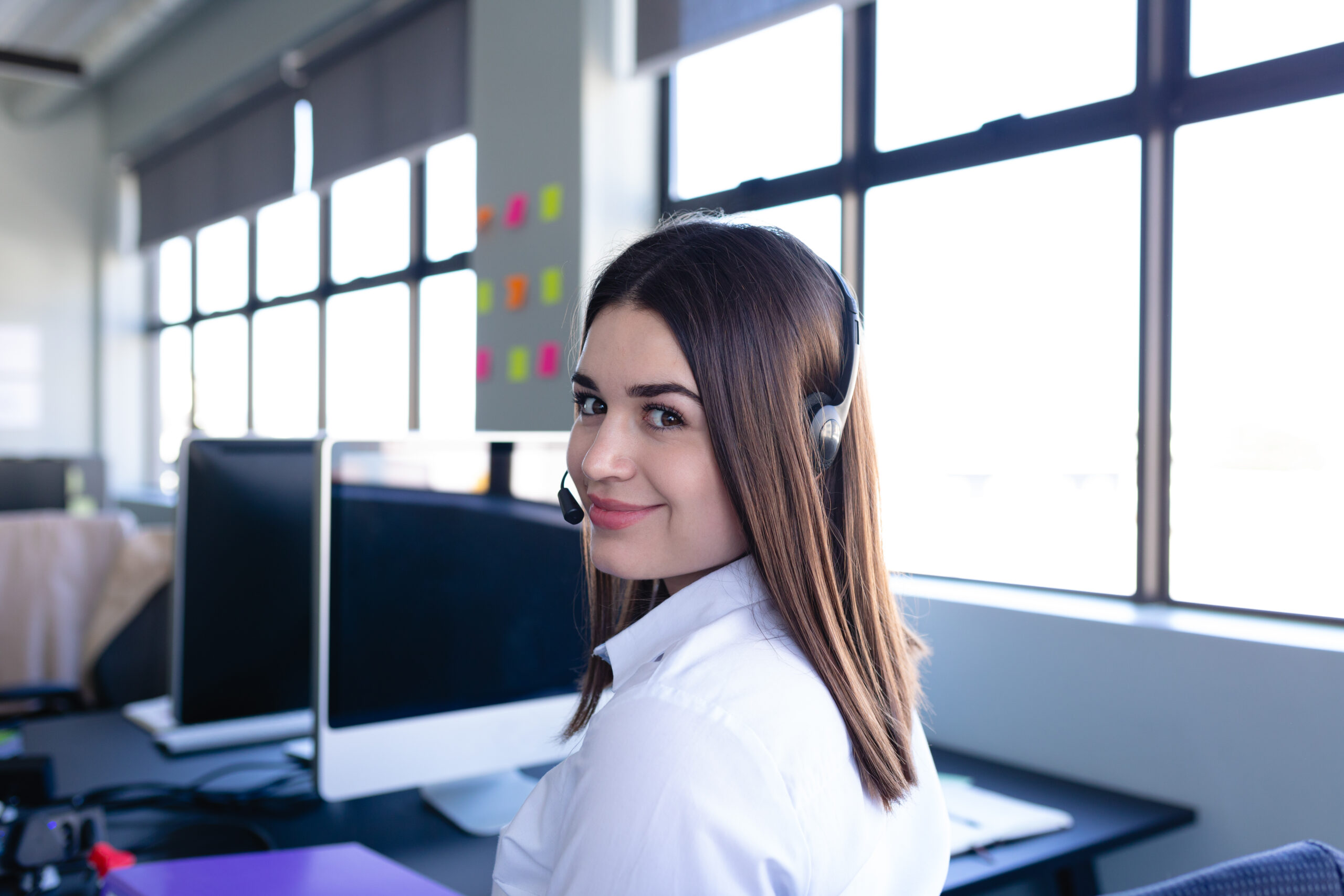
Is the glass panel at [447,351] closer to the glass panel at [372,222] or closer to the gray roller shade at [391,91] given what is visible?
the glass panel at [372,222]

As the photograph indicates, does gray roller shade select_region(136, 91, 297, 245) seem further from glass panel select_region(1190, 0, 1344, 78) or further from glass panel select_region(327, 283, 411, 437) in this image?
glass panel select_region(1190, 0, 1344, 78)

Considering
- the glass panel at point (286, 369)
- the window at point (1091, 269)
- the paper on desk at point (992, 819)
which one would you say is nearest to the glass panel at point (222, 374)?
the glass panel at point (286, 369)

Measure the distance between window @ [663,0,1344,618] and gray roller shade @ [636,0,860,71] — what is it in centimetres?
11

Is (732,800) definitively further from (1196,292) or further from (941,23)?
(941,23)

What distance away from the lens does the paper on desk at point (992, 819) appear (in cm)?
130

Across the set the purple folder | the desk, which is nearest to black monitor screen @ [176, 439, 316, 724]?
the desk

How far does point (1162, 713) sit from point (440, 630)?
108cm

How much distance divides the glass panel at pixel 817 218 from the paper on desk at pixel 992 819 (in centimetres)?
126

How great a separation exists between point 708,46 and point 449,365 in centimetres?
174

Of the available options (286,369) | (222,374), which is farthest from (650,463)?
(222,374)

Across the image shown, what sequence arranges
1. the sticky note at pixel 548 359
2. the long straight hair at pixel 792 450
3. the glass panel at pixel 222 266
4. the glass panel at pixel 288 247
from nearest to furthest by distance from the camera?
the long straight hair at pixel 792 450 < the sticky note at pixel 548 359 < the glass panel at pixel 288 247 < the glass panel at pixel 222 266

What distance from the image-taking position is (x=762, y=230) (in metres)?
0.80

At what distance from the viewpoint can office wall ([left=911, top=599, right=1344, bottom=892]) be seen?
1.36 metres

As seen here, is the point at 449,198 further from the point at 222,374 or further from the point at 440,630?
the point at 440,630
